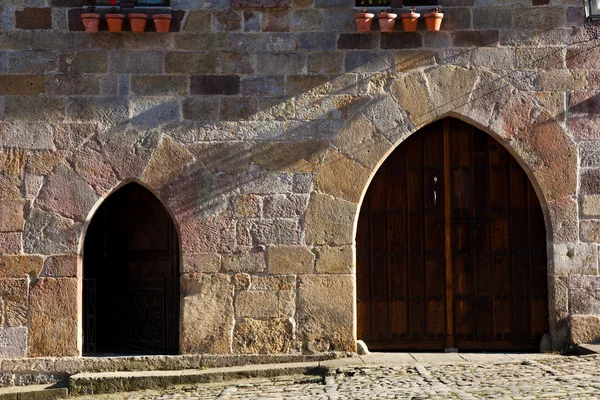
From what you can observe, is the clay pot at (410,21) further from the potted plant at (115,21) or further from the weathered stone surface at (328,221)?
the potted plant at (115,21)

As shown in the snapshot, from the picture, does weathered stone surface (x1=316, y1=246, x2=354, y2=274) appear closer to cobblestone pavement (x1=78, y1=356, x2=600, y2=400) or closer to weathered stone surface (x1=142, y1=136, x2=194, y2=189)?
cobblestone pavement (x1=78, y1=356, x2=600, y2=400)

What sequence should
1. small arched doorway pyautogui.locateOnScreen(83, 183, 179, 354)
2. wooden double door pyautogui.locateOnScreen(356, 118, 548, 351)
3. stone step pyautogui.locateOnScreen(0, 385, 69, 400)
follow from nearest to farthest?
stone step pyautogui.locateOnScreen(0, 385, 69, 400), wooden double door pyautogui.locateOnScreen(356, 118, 548, 351), small arched doorway pyautogui.locateOnScreen(83, 183, 179, 354)

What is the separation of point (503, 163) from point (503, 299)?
108 centimetres

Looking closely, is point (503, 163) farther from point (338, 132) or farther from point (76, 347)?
point (76, 347)

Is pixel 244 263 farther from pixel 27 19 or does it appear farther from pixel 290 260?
pixel 27 19

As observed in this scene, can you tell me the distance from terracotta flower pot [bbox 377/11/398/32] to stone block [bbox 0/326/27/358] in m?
3.58

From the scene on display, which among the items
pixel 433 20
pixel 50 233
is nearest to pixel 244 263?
pixel 50 233

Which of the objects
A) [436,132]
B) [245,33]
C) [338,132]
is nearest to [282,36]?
[245,33]

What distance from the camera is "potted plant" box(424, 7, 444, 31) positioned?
792cm

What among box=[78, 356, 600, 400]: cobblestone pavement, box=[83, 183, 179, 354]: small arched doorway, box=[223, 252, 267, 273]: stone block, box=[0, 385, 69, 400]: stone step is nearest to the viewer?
box=[78, 356, 600, 400]: cobblestone pavement

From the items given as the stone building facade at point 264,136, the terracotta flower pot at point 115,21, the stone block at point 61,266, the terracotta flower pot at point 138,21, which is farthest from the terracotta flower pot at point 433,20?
the stone block at point 61,266

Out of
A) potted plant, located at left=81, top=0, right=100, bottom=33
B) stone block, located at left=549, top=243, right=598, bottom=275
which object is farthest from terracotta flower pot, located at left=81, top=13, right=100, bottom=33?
stone block, located at left=549, top=243, right=598, bottom=275

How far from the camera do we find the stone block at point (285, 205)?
7988mm

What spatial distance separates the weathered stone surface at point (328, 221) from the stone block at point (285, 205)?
61 millimetres
